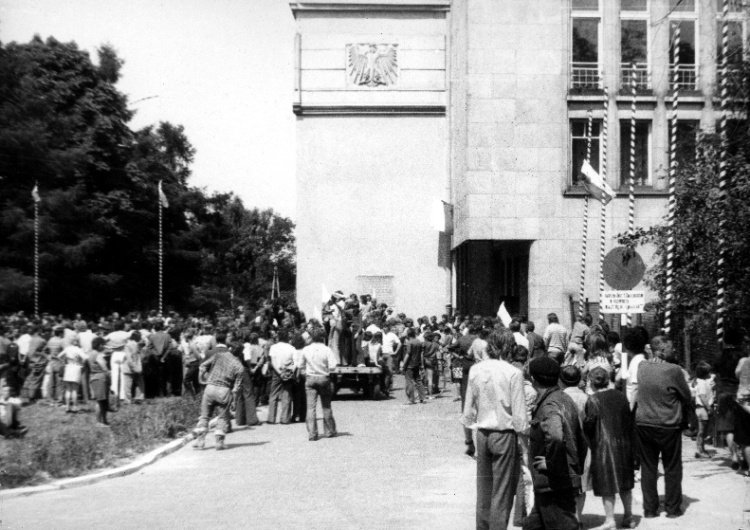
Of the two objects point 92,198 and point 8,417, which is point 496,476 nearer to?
point 8,417

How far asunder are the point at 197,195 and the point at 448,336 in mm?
39981

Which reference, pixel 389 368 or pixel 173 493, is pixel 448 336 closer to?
pixel 389 368

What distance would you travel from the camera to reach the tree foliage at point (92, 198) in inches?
423

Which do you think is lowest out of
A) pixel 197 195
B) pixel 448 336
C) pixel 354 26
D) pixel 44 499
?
pixel 44 499

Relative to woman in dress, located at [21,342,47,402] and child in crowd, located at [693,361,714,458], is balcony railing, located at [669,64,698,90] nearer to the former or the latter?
child in crowd, located at [693,361,714,458]

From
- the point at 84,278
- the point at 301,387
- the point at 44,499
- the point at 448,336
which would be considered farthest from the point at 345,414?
the point at 84,278

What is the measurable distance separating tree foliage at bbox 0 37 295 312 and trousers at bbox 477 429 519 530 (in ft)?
17.3

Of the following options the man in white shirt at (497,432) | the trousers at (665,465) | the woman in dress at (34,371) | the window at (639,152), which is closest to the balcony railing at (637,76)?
the window at (639,152)

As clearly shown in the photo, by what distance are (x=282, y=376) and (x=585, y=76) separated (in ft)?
62.2

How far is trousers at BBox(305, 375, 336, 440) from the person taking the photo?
16.6 metres

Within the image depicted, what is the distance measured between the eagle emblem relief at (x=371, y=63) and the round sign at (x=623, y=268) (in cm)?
3053

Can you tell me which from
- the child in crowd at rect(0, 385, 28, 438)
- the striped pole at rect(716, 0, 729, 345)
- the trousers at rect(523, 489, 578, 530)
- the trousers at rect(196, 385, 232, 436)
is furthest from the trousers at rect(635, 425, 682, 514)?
the child in crowd at rect(0, 385, 28, 438)

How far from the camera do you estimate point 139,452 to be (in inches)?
588

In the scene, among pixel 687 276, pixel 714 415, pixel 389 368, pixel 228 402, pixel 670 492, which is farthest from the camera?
pixel 389 368
